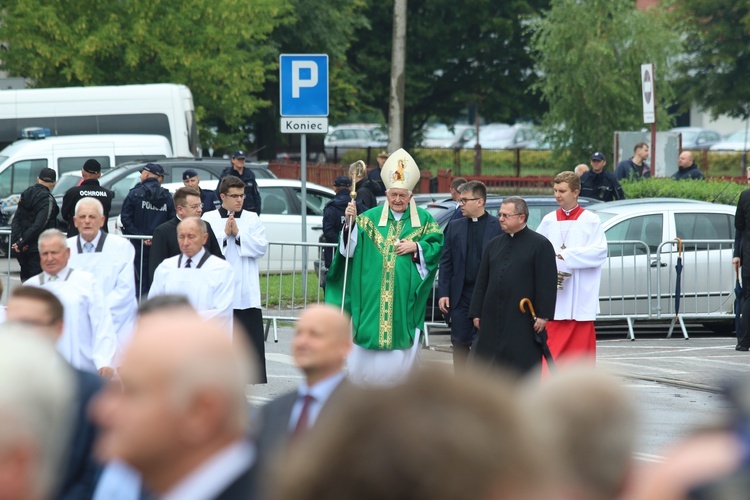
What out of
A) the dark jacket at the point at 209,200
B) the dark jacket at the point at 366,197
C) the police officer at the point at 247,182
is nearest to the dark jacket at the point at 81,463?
the dark jacket at the point at 209,200

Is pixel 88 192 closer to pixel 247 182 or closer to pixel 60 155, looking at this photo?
pixel 247 182

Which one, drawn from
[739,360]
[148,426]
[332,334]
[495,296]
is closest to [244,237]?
[495,296]

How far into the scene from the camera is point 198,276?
9.08m

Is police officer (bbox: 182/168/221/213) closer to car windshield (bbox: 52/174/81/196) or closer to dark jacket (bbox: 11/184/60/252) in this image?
dark jacket (bbox: 11/184/60/252)

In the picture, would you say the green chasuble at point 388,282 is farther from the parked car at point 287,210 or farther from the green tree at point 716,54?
the green tree at point 716,54

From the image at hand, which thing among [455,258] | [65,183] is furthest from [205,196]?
[455,258]

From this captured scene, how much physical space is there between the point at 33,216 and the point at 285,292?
9.91 feet

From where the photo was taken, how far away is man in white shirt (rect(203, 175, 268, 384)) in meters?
11.5

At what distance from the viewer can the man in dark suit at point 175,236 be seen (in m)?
10.6

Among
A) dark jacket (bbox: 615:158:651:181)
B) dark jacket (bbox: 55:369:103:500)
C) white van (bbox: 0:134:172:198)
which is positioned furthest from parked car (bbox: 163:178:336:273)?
dark jacket (bbox: 55:369:103:500)

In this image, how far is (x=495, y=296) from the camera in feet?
33.4

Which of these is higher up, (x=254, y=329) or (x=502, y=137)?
(x=502, y=137)

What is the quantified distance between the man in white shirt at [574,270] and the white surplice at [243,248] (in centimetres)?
250

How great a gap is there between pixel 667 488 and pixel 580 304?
910 cm
